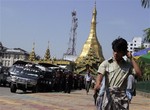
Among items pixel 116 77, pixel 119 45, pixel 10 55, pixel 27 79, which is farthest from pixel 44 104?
pixel 10 55

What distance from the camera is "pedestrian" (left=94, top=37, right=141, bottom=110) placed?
19.0 feet

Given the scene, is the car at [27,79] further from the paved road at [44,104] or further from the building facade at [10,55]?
the building facade at [10,55]

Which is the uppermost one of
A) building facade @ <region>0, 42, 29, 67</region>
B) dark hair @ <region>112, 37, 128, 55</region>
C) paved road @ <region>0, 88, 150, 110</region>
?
building facade @ <region>0, 42, 29, 67</region>

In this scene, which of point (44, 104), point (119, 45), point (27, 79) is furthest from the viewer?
point (27, 79)

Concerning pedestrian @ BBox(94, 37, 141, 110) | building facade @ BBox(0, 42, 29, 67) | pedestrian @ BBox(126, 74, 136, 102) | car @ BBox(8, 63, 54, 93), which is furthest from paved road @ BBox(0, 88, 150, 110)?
building facade @ BBox(0, 42, 29, 67)

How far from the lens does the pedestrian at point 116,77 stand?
5.80 m

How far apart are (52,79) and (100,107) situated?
21984 mm

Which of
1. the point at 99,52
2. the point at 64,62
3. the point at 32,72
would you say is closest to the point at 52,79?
the point at 32,72

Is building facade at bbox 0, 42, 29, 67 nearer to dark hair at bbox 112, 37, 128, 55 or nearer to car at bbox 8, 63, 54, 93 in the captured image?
car at bbox 8, 63, 54, 93

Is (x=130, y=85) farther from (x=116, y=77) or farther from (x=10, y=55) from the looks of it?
(x=10, y=55)

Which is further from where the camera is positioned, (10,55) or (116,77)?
(10,55)

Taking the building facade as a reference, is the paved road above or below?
below

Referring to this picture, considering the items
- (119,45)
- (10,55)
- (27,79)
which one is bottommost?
(119,45)

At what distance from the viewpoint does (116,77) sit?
A: 19.3 ft
